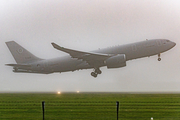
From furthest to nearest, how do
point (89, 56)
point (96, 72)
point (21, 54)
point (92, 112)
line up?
1. point (21, 54)
2. point (96, 72)
3. point (89, 56)
4. point (92, 112)

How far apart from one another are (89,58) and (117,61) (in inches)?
79.4

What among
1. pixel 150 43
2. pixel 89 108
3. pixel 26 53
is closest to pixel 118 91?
pixel 150 43

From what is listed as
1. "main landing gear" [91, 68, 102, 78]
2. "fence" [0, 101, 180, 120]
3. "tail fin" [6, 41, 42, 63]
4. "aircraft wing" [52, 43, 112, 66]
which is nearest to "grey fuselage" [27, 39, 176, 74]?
"main landing gear" [91, 68, 102, 78]

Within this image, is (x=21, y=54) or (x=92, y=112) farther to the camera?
(x=21, y=54)

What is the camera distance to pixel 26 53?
16531 millimetres

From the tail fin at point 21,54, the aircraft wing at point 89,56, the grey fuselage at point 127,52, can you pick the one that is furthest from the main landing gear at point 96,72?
the tail fin at point 21,54

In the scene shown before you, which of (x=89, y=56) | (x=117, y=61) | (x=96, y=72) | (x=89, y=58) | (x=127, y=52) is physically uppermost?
(x=127, y=52)

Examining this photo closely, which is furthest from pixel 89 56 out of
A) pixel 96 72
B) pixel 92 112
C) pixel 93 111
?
pixel 92 112

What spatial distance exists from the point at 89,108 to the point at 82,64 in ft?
21.8

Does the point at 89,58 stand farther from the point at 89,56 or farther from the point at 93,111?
the point at 93,111

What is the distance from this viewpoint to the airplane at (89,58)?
15.0 m

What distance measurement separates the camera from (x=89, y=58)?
51.2ft

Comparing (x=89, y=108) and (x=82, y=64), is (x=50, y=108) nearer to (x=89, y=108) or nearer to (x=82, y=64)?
(x=89, y=108)

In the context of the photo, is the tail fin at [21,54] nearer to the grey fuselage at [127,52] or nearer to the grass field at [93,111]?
the grey fuselage at [127,52]
